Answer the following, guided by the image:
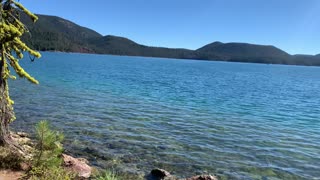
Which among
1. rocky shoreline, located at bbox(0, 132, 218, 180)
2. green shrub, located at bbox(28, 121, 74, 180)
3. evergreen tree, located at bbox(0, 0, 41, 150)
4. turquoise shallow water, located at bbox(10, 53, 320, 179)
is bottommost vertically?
turquoise shallow water, located at bbox(10, 53, 320, 179)

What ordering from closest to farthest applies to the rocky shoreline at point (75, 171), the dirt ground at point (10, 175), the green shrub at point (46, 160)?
the green shrub at point (46, 160), the dirt ground at point (10, 175), the rocky shoreline at point (75, 171)

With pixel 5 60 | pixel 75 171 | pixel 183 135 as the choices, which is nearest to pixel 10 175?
pixel 75 171

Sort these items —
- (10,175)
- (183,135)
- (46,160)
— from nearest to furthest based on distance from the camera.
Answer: (10,175), (46,160), (183,135)

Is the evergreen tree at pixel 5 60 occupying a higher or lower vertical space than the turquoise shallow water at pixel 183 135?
higher

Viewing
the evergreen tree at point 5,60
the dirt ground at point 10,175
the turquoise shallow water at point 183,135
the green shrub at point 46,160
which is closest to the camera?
the green shrub at point 46,160

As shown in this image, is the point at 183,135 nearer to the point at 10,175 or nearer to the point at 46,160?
the point at 46,160

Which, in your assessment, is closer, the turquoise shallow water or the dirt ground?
the dirt ground

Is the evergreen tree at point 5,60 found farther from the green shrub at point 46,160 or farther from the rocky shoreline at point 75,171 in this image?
the green shrub at point 46,160

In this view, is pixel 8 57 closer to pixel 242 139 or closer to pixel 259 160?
pixel 259 160

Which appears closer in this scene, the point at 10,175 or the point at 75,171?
the point at 10,175

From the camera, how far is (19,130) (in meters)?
21.5

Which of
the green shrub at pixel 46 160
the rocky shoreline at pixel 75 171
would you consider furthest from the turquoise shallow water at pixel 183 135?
the green shrub at pixel 46 160

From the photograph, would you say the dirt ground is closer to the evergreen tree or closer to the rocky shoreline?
the rocky shoreline

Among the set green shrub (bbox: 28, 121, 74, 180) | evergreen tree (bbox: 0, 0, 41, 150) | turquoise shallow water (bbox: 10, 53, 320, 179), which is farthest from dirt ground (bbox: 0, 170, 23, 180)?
turquoise shallow water (bbox: 10, 53, 320, 179)
